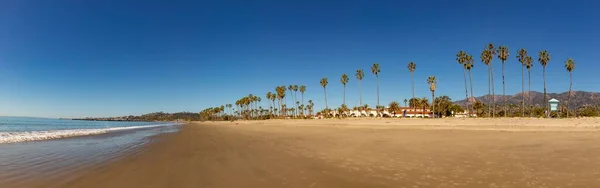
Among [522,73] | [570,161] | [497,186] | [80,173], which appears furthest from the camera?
[522,73]

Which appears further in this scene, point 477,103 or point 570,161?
point 477,103

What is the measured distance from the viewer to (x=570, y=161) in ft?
37.6

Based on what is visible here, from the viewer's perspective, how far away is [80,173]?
10516 millimetres

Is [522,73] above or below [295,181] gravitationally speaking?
above

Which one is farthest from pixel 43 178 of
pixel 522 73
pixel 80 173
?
pixel 522 73

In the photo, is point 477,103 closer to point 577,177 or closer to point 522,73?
point 522,73

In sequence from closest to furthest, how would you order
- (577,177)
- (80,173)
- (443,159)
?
1. (577,177)
2. (80,173)
3. (443,159)

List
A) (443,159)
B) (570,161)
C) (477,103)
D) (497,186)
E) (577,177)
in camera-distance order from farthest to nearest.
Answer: (477,103) → (443,159) → (570,161) → (577,177) → (497,186)

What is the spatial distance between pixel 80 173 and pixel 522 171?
13748mm

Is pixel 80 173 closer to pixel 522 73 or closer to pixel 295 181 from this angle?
pixel 295 181

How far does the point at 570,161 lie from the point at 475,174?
4723 millimetres

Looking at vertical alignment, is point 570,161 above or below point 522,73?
below

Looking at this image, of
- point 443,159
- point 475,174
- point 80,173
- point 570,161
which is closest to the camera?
point 475,174

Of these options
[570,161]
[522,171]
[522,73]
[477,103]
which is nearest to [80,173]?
[522,171]
